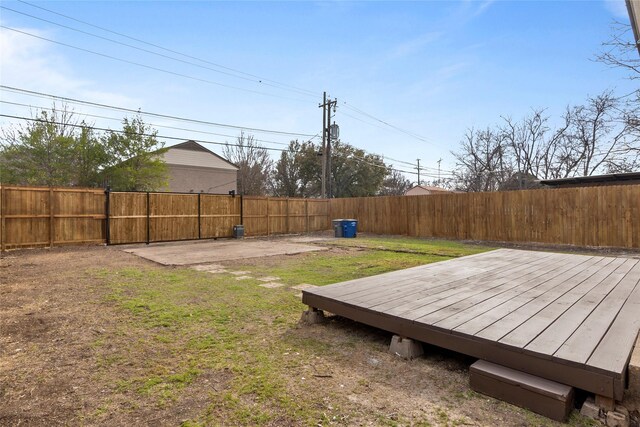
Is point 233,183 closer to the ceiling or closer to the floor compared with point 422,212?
closer to the ceiling

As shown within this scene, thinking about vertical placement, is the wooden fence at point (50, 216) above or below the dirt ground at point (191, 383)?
above

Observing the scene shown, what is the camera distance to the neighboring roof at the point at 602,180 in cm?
1073

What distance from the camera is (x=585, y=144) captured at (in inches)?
789

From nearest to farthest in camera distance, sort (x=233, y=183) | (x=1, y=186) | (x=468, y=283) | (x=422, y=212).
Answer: (x=468, y=283)
(x=1, y=186)
(x=422, y=212)
(x=233, y=183)

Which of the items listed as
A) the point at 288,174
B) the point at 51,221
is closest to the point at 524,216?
the point at 51,221

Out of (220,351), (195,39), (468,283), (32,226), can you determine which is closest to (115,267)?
(32,226)

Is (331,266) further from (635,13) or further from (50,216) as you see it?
(50,216)

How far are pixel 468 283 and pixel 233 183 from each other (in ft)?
79.6

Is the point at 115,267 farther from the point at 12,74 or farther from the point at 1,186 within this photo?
the point at 12,74

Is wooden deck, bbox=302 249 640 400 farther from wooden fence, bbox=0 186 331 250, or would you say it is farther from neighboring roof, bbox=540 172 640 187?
wooden fence, bbox=0 186 331 250

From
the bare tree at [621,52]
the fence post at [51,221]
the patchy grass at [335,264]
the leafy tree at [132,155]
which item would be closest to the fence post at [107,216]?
the fence post at [51,221]

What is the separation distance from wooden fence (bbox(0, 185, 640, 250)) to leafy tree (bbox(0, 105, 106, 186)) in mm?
7612

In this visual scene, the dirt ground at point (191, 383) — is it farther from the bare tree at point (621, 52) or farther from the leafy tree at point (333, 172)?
the leafy tree at point (333, 172)

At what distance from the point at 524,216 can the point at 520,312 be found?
9.48 m
